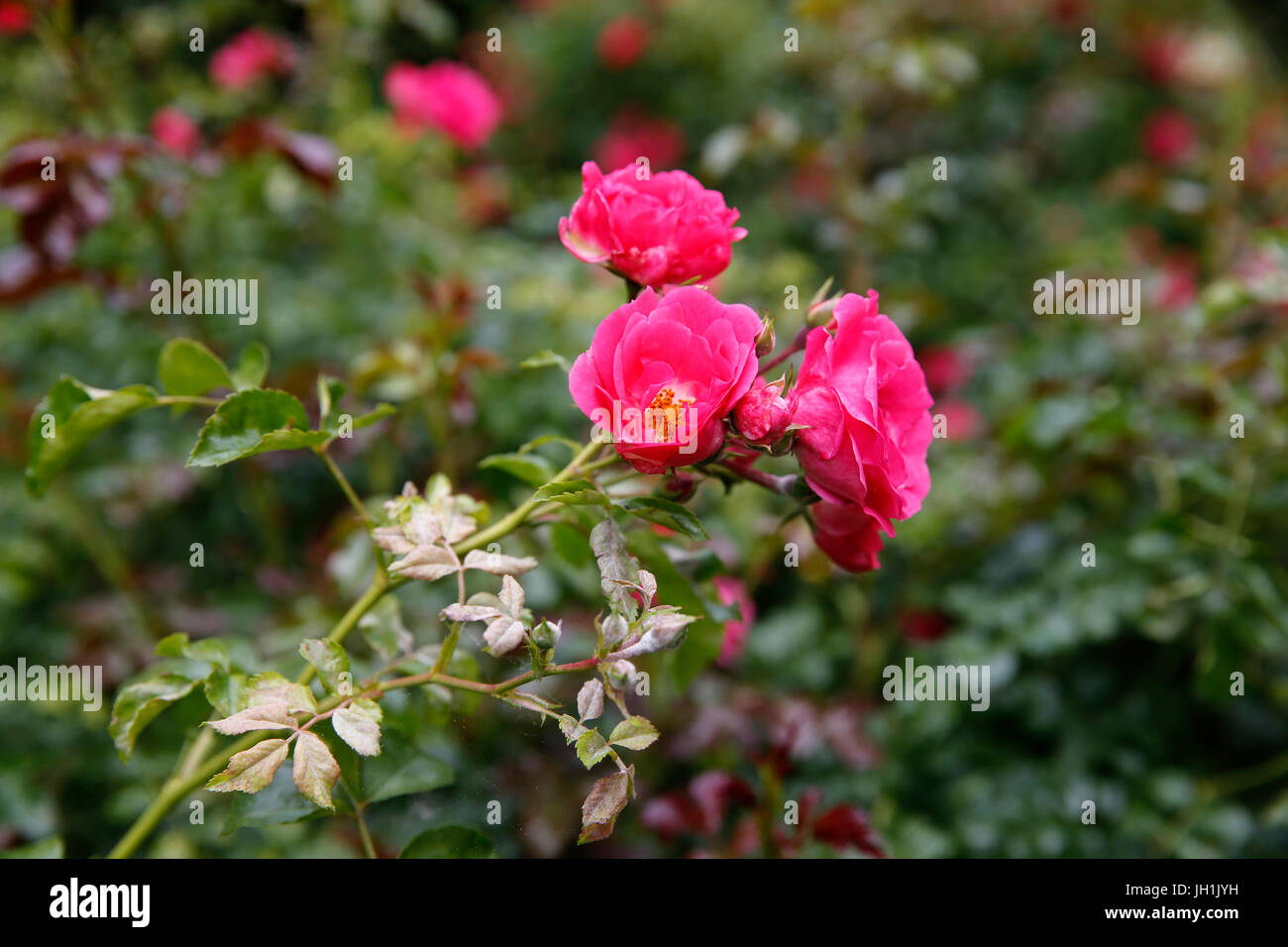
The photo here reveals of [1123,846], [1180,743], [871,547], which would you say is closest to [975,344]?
[1180,743]

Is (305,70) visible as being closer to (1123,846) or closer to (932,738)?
(932,738)

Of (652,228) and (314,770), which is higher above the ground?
(652,228)

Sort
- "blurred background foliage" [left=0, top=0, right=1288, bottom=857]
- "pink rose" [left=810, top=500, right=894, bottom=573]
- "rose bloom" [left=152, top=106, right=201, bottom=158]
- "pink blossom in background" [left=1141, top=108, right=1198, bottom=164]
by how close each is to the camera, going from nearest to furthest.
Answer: "pink rose" [left=810, top=500, right=894, bottom=573] → "blurred background foliage" [left=0, top=0, right=1288, bottom=857] → "rose bloom" [left=152, top=106, right=201, bottom=158] → "pink blossom in background" [left=1141, top=108, right=1198, bottom=164]

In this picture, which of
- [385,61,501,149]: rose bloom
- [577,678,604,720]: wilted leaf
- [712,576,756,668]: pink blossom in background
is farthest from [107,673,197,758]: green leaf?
[385,61,501,149]: rose bloom

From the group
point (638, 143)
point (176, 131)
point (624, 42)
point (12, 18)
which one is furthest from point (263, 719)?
point (624, 42)

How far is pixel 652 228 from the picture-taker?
2.40 ft

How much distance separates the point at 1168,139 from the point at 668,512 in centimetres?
369

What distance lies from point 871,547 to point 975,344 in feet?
4.90

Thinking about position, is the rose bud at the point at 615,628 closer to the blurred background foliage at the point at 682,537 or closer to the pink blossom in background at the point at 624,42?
the blurred background foliage at the point at 682,537

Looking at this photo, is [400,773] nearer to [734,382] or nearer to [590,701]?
[590,701]

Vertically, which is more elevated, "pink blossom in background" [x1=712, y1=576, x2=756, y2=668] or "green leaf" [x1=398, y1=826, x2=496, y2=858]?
"pink blossom in background" [x1=712, y1=576, x2=756, y2=668]

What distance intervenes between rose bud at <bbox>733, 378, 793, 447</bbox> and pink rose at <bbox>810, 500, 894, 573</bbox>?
12 cm

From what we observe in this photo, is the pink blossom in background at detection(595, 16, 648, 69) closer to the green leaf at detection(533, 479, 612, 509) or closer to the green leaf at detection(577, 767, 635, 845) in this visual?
the green leaf at detection(533, 479, 612, 509)

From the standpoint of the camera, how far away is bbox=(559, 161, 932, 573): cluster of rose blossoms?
2.12 feet
